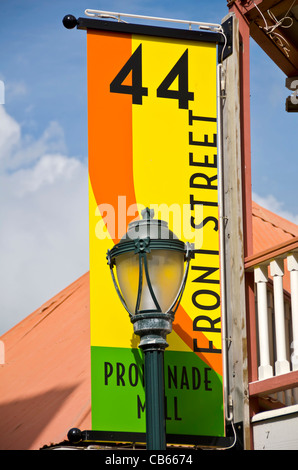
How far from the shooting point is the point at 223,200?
30.2 ft

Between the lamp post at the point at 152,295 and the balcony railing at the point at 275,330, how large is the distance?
171 centimetres

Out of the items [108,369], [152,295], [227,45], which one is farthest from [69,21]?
[152,295]

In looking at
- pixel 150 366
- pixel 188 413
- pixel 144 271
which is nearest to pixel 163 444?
pixel 150 366

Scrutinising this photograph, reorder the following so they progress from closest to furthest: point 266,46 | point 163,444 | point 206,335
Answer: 1. point 163,444
2. point 206,335
3. point 266,46

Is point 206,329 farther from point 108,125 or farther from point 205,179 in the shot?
point 108,125

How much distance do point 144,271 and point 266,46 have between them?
4.29 metres

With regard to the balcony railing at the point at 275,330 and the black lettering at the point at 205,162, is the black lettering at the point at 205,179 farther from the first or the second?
the balcony railing at the point at 275,330

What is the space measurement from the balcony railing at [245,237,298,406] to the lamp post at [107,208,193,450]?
5.61ft

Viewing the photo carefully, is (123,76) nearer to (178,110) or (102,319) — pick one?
(178,110)

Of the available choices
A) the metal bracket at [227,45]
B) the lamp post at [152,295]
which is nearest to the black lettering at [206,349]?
the lamp post at [152,295]

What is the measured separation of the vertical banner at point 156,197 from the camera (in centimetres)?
838

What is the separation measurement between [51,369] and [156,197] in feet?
7.47

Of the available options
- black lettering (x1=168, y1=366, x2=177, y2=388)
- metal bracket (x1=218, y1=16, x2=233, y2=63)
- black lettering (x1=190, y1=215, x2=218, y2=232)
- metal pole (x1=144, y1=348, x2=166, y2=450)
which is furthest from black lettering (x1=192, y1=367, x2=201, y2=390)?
metal bracket (x1=218, y1=16, x2=233, y2=63)

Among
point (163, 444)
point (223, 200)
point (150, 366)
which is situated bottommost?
point (163, 444)
